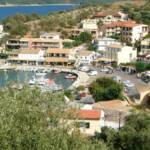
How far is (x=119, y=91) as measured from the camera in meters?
17.9

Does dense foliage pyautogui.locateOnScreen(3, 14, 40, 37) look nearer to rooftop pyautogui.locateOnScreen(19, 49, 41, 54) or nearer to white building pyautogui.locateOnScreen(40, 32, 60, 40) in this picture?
white building pyautogui.locateOnScreen(40, 32, 60, 40)

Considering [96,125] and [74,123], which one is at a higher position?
[74,123]

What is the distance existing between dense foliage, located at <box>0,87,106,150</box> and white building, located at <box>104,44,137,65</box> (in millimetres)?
20385

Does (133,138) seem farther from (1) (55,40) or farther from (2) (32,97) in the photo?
(1) (55,40)

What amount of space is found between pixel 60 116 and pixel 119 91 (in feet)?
40.6

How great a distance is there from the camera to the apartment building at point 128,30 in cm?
2958

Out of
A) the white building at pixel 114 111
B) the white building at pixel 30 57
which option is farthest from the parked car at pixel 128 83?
the white building at pixel 30 57

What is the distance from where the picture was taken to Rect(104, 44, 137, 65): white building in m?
26.2

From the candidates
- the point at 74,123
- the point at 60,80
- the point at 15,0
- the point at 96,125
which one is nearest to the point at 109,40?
the point at 60,80

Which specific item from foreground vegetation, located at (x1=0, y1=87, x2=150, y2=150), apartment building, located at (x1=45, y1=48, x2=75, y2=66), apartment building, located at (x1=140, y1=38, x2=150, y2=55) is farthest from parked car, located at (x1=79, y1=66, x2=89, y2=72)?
foreground vegetation, located at (x1=0, y1=87, x2=150, y2=150)

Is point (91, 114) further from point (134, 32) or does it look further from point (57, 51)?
point (134, 32)

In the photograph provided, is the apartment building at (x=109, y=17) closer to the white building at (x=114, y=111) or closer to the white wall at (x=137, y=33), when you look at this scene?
the white wall at (x=137, y=33)

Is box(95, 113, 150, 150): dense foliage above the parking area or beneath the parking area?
above

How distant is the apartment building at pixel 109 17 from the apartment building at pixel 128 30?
2407 mm
